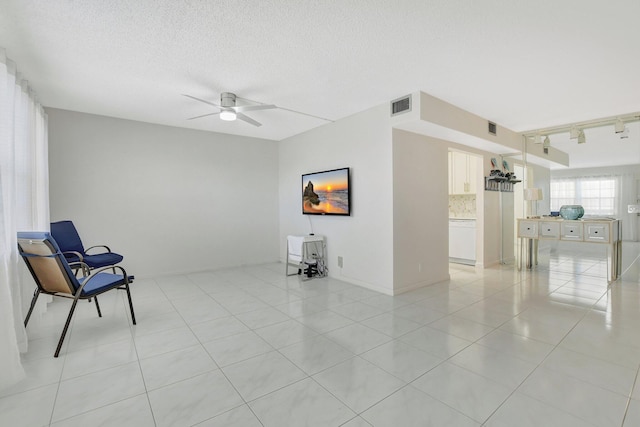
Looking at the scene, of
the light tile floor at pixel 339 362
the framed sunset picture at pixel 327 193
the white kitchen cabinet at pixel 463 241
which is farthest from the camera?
the white kitchen cabinet at pixel 463 241

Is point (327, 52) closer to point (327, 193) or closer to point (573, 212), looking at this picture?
point (327, 193)

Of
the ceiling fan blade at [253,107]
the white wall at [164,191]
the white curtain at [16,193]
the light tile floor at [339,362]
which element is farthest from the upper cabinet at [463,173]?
the white curtain at [16,193]

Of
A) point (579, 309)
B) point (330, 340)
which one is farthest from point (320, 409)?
point (579, 309)

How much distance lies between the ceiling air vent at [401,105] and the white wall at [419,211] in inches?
12.0

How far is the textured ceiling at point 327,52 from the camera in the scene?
7.01 feet

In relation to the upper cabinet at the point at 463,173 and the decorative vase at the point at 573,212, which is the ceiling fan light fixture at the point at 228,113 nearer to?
the upper cabinet at the point at 463,173

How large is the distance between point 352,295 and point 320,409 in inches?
91.3

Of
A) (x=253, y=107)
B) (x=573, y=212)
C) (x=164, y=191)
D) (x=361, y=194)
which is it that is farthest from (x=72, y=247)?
(x=573, y=212)

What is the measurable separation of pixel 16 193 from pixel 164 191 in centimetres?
245

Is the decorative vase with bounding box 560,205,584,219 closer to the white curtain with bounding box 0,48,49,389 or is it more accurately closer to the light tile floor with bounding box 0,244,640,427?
the light tile floor with bounding box 0,244,640,427

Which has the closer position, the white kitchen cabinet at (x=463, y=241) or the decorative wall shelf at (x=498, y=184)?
the decorative wall shelf at (x=498, y=184)

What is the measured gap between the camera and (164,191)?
5.20 meters

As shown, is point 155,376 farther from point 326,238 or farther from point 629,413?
point 326,238

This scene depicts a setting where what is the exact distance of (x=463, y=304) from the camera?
11.9 ft
